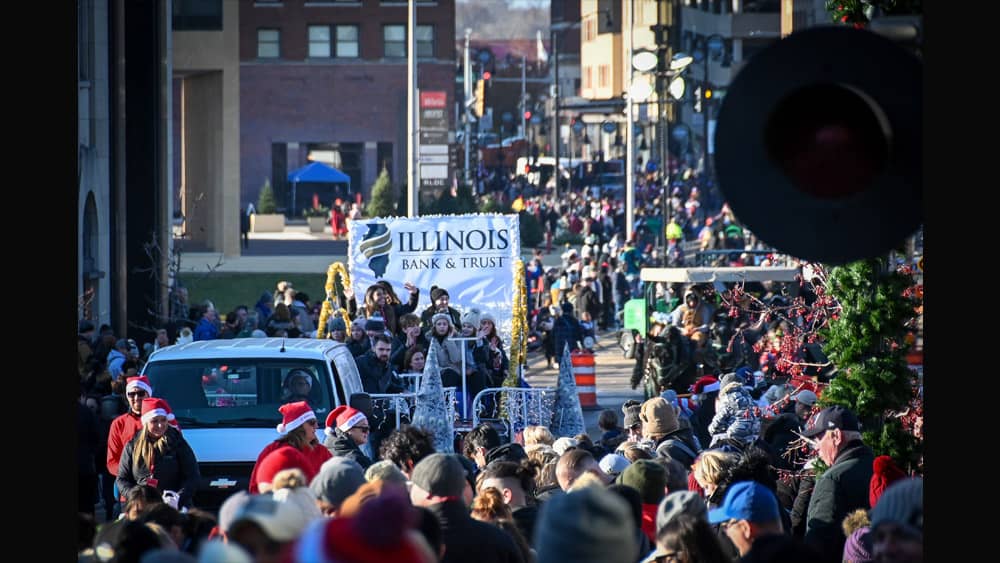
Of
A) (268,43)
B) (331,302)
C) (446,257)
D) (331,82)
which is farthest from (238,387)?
(268,43)

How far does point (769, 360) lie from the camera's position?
18.6 metres

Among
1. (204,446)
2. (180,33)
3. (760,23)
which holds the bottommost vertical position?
(204,446)

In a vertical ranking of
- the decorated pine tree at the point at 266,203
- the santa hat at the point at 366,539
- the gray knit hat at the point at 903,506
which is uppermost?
the decorated pine tree at the point at 266,203

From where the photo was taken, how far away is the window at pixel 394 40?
76.6 metres

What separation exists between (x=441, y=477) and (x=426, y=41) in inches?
2796

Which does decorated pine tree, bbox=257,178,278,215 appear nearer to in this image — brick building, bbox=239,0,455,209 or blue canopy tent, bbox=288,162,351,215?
blue canopy tent, bbox=288,162,351,215

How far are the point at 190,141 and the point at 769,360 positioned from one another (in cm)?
4017

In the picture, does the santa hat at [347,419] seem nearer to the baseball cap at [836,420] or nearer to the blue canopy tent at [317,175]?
the baseball cap at [836,420]

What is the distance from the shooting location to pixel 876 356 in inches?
365

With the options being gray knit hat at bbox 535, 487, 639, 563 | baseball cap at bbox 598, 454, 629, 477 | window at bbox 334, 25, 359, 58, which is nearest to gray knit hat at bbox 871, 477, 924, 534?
gray knit hat at bbox 535, 487, 639, 563

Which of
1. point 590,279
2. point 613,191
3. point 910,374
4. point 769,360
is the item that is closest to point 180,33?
point 590,279

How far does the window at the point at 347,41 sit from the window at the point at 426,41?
348 centimetres

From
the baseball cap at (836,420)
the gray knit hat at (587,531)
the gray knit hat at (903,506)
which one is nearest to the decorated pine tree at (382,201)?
the baseball cap at (836,420)

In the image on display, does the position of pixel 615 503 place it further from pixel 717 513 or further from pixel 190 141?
pixel 190 141
